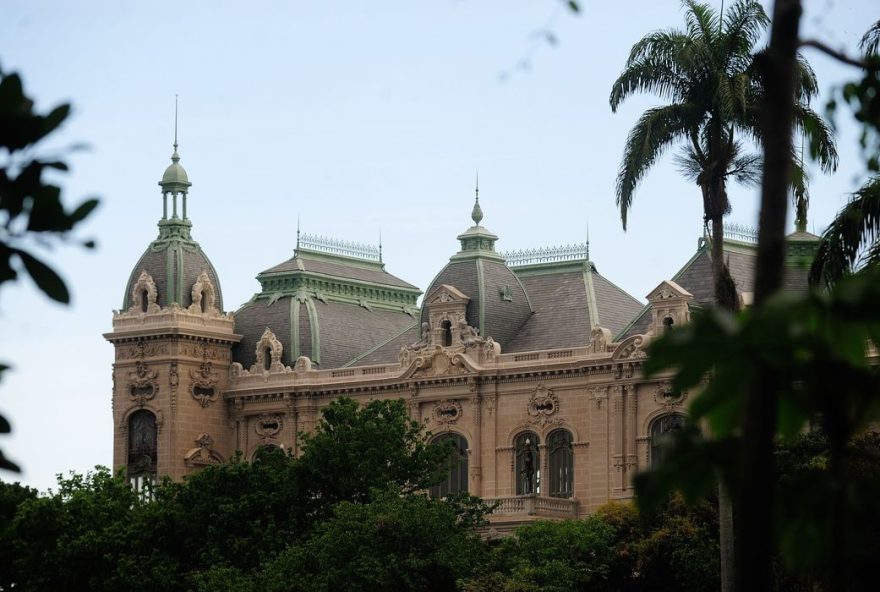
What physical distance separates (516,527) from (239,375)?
20.7 meters

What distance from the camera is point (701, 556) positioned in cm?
6262

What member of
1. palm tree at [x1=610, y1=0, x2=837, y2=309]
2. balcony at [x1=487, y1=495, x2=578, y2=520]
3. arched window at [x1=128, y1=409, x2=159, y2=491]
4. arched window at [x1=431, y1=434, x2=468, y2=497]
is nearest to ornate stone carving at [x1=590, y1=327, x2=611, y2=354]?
balcony at [x1=487, y1=495, x2=578, y2=520]

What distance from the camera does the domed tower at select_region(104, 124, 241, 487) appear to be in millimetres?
90250

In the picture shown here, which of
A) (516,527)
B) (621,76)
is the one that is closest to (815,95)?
(621,76)

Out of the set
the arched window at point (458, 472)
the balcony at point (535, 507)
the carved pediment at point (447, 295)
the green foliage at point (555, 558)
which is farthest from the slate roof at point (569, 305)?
the green foliage at point (555, 558)

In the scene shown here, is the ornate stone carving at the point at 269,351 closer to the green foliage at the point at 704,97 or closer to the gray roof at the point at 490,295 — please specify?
the gray roof at the point at 490,295

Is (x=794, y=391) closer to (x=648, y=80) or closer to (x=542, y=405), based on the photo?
(x=648, y=80)

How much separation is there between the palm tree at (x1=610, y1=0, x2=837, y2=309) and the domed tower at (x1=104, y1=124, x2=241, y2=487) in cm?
4414

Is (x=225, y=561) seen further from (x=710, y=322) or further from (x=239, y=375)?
(x=710, y=322)

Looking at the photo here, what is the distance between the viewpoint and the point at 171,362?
9075 cm

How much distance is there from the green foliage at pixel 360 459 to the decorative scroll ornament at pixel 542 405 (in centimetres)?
1418

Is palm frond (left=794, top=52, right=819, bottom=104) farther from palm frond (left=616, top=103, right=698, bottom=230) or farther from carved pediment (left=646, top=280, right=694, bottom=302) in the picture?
carved pediment (left=646, top=280, right=694, bottom=302)

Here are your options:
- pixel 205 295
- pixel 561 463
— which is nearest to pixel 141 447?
pixel 205 295

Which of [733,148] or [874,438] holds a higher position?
[733,148]
